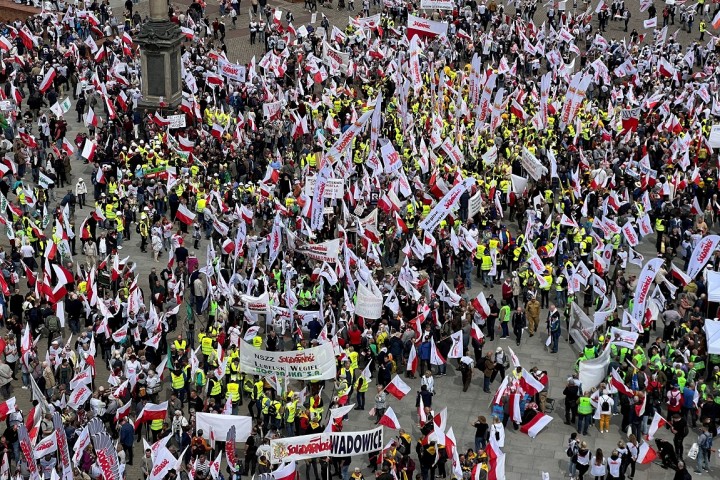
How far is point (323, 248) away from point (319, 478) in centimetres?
897

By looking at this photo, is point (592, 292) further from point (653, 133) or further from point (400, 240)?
point (653, 133)

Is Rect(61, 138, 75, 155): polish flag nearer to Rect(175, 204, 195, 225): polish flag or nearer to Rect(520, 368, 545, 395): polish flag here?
Rect(175, 204, 195, 225): polish flag

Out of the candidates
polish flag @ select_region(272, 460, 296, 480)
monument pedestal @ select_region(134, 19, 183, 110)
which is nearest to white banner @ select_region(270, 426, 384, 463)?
polish flag @ select_region(272, 460, 296, 480)

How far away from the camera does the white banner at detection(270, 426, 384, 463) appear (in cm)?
3102

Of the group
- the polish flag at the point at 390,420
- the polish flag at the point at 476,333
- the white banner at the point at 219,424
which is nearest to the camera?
the white banner at the point at 219,424

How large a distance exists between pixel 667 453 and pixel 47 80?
3132 cm

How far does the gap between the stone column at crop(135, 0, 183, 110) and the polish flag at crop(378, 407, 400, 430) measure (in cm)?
2484

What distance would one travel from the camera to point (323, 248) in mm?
40656

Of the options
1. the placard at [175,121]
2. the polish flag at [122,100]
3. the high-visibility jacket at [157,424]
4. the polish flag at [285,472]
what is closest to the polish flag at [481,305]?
the polish flag at [285,472]

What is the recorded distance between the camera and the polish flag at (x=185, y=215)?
4516 cm

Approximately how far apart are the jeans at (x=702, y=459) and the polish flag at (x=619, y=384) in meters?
2.20

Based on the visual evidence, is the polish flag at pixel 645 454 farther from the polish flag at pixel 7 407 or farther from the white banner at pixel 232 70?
the white banner at pixel 232 70

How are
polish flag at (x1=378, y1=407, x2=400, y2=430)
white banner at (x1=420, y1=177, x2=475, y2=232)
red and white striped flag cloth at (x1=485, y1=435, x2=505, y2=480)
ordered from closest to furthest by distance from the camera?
1. red and white striped flag cloth at (x1=485, y1=435, x2=505, y2=480)
2. polish flag at (x1=378, y1=407, x2=400, y2=430)
3. white banner at (x1=420, y1=177, x2=475, y2=232)

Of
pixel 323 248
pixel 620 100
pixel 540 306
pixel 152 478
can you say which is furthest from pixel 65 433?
pixel 620 100
